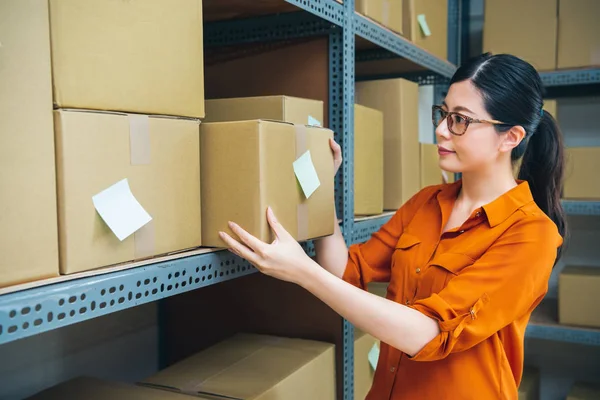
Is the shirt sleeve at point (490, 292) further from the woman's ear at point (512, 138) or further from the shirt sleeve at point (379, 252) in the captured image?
the shirt sleeve at point (379, 252)

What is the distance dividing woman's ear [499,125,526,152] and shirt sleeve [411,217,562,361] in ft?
0.68

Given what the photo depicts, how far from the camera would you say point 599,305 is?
2.54 m

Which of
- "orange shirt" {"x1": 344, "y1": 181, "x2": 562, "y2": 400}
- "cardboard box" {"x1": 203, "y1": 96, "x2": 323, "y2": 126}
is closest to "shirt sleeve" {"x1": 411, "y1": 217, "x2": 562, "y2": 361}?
"orange shirt" {"x1": 344, "y1": 181, "x2": 562, "y2": 400}

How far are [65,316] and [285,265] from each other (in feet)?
1.45

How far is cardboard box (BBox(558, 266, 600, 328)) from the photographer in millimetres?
2541

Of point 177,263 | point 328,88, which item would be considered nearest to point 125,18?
point 177,263

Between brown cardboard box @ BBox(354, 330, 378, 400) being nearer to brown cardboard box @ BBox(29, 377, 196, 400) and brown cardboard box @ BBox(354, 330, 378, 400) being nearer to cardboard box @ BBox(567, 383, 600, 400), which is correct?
brown cardboard box @ BBox(29, 377, 196, 400)

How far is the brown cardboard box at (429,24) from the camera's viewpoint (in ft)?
6.99

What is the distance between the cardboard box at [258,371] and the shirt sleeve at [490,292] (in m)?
0.37

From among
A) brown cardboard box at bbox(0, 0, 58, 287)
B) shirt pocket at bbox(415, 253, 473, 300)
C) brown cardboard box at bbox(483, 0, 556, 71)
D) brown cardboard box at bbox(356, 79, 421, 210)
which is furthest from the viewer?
brown cardboard box at bbox(483, 0, 556, 71)

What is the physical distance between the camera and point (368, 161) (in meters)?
1.83

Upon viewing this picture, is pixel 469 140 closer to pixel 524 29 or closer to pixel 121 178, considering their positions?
pixel 121 178

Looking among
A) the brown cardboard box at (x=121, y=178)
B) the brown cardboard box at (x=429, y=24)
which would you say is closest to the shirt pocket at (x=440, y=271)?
the brown cardboard box at (x=121, y=178)

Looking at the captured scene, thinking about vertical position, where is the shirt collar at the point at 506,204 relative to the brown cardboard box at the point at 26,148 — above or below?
below
